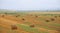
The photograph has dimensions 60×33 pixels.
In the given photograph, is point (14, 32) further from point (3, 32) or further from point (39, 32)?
point (39, 32)

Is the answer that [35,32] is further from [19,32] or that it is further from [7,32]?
[7,32]

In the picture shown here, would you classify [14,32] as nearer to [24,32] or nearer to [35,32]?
[24,32]

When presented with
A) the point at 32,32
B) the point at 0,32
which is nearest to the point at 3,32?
the point at 0,32

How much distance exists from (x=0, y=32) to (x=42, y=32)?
226 inches

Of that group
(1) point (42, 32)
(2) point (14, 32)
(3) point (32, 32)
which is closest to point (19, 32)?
(2) point (14, 32)

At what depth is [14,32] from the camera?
19.6m

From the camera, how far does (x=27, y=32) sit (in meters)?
20.5

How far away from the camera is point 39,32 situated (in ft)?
70.5

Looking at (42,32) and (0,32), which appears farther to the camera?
(42,32)

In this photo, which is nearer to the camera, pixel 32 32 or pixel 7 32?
pixel 7 32

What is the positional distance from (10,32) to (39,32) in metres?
4.09

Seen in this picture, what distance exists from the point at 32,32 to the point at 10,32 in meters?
2.98

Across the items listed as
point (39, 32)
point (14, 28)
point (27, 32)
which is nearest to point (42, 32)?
point (39, 32)

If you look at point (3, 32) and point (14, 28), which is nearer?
point (3, 32)
